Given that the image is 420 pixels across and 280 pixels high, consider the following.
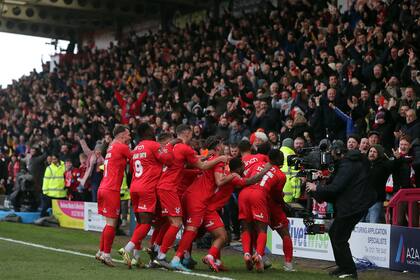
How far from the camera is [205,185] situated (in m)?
12.3

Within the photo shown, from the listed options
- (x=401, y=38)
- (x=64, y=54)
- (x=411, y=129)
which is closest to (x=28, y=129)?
(x=64, y=54)

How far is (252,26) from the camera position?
25.5 m

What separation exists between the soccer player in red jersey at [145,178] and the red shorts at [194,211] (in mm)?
509

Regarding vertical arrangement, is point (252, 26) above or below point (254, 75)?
above

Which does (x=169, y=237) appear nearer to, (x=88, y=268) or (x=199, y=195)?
(x=199, y=195)

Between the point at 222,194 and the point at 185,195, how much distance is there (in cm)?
54

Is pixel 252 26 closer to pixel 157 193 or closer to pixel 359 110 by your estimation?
pixel 359 110

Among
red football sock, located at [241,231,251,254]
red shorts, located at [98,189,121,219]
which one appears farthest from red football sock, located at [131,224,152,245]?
red football sock, located at [241,231,251,254]

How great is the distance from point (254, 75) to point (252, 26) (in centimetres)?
426

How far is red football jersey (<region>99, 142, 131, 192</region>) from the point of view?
12.2 meters

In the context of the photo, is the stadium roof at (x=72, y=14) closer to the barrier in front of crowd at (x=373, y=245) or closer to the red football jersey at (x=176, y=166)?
the barrier in front of crowd at (x=373, y=245)

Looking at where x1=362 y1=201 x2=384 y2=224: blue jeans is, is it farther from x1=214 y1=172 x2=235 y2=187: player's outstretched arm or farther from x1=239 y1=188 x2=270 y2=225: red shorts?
x1=214 y1=172 x2=235 y2=187: player's outstretched arm

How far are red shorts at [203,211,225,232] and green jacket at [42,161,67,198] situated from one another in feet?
37.1

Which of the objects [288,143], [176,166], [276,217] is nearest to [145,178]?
[176,166]
